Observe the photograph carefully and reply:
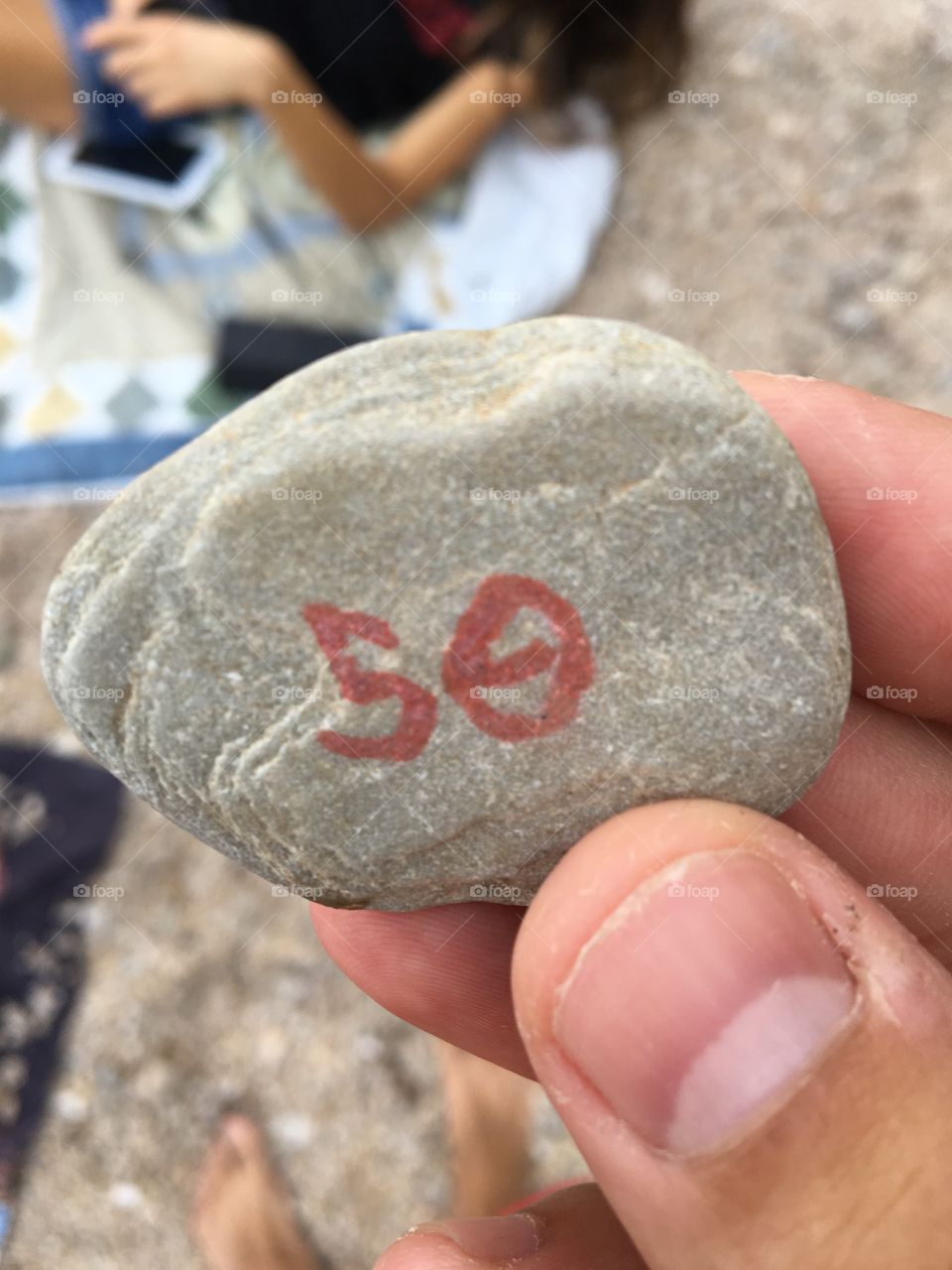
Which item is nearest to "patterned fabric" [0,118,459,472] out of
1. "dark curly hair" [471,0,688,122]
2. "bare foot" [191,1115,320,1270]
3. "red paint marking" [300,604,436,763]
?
"dark curly hair" [471,0,688,122]

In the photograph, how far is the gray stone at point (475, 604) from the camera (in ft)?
4.25

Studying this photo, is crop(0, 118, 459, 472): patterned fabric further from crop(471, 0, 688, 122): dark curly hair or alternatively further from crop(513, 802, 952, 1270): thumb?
crop(513, 802, 952, 1270): thumb

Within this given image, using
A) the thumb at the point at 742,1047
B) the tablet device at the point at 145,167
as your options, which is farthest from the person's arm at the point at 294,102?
the thumb at the point at 742,1047

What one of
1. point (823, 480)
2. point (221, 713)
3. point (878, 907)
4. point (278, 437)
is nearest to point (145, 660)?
point (221, 713)

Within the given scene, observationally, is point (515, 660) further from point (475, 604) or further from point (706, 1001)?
point (706, 1001)

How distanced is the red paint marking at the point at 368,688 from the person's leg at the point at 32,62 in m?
2.95

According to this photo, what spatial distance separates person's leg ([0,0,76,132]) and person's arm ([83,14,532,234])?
23 centimetres

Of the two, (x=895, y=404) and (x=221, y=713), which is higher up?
(x=895, y=404)

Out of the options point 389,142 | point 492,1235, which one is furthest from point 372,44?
point 492,1235

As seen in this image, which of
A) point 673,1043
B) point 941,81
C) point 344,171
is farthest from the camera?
point 941,81

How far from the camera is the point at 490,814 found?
135 centimetres

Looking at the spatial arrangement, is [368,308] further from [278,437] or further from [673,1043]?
[673,1043]

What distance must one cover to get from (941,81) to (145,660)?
3.73 metres

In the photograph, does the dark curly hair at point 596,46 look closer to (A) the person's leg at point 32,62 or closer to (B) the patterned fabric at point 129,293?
(B) the patterned fabric at point 129,293
